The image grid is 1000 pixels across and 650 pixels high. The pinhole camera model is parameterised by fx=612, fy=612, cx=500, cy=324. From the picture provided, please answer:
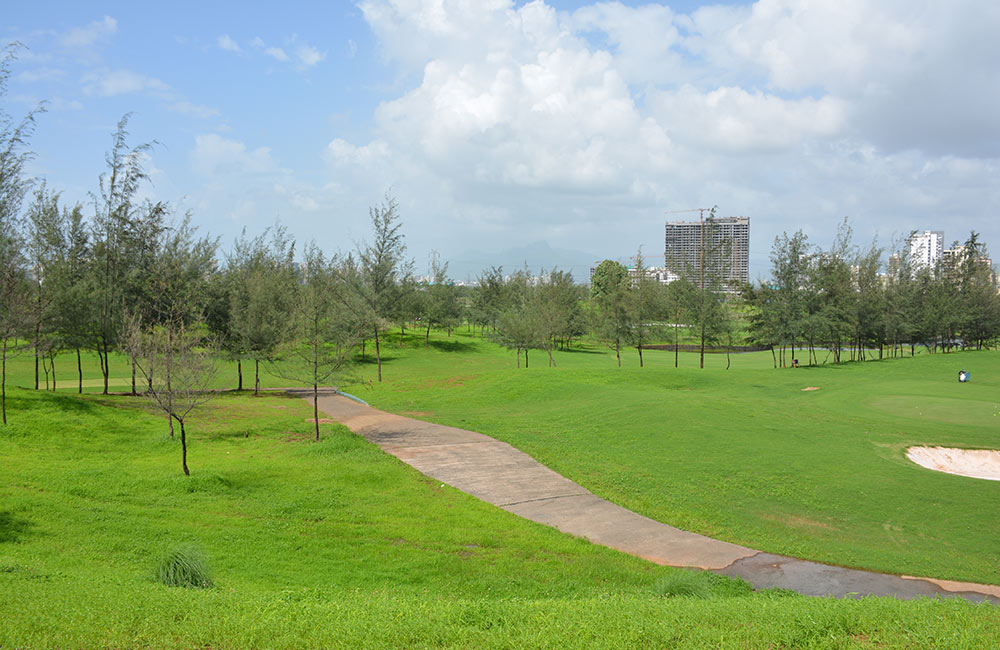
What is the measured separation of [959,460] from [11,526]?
24.0m

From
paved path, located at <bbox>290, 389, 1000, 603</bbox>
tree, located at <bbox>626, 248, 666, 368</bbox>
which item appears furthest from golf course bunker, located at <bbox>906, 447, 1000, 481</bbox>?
tree, located at <bbox>626, 248, 666, 368</bbox>

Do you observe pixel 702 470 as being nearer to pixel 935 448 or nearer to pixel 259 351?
pixel 935 448

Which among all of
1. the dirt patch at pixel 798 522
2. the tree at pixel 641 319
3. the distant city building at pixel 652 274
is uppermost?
the distant city building at pixel 652 274

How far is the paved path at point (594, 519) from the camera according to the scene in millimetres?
10102

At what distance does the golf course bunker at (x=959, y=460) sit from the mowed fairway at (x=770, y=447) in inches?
19.8

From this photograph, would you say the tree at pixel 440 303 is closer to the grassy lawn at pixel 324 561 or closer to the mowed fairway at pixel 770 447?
the mowed fairway at pixel 770 447

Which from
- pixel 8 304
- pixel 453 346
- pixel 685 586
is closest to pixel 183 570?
pixel 685 586

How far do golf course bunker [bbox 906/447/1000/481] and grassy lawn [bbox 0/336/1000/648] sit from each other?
7581 mm

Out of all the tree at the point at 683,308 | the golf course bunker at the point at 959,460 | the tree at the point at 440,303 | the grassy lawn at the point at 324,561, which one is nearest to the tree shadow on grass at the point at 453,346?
the tree at the point at 440,303

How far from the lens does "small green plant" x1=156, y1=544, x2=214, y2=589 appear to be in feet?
26.6

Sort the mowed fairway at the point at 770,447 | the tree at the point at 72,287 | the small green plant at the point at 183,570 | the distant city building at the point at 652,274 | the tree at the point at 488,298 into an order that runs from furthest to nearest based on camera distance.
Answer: the tree at the point at 488,298, the distant city building at the point at 652,274, the tree at the point at 72,287, the mowed fairway at the point at 770,447, the small green plant at the point at 183,570

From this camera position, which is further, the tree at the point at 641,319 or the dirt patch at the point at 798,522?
the tree at the point at 641,319

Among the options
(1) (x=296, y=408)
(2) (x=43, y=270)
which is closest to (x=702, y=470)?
(1) (x=296, y=408)

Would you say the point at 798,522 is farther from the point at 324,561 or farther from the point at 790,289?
the point at 790,289
